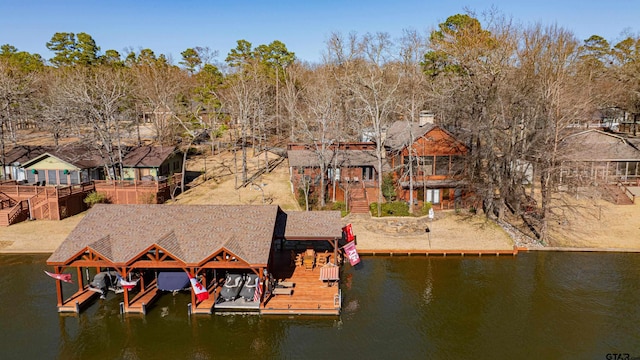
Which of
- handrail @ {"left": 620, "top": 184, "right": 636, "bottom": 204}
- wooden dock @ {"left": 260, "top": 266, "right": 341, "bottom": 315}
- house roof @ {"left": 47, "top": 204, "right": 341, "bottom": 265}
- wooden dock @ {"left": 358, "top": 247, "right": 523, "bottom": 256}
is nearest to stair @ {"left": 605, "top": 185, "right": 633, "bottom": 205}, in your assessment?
handrail @ {"left": 620, "top": 184, "right": 636, "bottom": 204}

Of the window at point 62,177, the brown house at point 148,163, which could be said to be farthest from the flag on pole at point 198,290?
the window at point 62,177

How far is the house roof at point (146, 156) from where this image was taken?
4730 cm

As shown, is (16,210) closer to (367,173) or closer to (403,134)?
(367,173)

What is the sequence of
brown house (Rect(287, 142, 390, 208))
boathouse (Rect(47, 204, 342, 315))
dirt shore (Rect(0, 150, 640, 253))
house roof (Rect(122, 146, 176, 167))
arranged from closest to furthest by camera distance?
boathouse (Rect(47, 204, 342, 315)), dirt shore (Rect(0, 150, 640, 253)), brown house (Rect(287, 142, 390, 208)), house roof (Rect(122, 146, 176, 167))

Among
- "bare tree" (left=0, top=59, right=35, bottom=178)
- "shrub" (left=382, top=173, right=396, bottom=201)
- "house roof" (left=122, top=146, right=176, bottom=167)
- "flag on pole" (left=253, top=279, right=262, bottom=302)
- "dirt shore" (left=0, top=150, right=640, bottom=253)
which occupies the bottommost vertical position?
"flag on pole" (left=253, top=279, right=262, bottom=302)

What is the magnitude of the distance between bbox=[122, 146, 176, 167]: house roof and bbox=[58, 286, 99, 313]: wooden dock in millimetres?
22911

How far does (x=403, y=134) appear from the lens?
47031 mm

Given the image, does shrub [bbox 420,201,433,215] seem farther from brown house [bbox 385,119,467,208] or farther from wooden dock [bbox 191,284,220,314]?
wooden dock [bbox 191,284,220,314]

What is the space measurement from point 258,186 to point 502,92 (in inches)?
1030

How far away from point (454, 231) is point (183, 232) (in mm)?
22014

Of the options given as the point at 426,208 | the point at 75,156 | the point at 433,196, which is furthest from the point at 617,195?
the point at 75,156

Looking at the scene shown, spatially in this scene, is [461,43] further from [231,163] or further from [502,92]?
[231,163]

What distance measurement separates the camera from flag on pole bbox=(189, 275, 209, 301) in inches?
903

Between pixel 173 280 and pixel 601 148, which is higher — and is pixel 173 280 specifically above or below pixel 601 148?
below
